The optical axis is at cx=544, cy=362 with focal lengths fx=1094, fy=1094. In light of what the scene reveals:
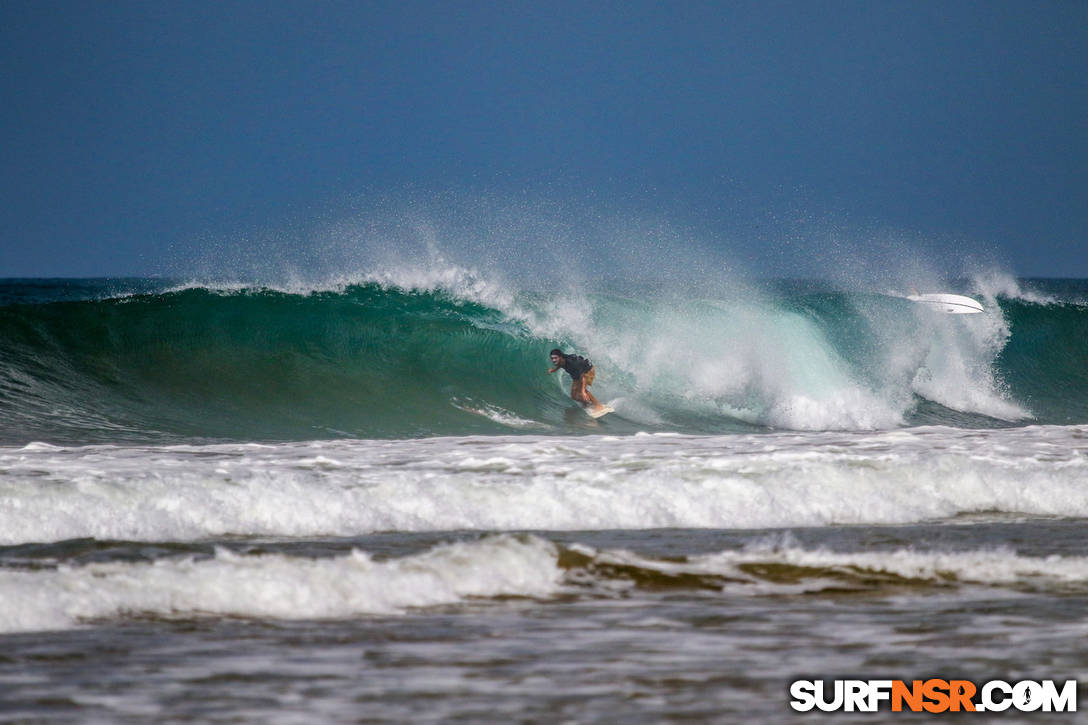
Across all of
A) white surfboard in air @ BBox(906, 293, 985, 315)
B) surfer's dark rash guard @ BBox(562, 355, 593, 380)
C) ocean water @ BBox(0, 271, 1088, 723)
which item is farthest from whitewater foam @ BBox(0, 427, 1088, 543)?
white surfboard in air @ BBox(906, 293, 985, 315)

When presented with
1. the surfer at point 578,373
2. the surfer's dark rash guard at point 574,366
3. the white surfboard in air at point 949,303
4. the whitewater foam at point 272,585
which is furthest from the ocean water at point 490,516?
the white surfboard in air at point 949,303

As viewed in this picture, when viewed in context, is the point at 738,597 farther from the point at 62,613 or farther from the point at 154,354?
the point at 154,354

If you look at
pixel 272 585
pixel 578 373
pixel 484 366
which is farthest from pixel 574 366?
pixel 272 585

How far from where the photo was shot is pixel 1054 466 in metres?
7.88

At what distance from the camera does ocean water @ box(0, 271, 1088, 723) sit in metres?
3.30

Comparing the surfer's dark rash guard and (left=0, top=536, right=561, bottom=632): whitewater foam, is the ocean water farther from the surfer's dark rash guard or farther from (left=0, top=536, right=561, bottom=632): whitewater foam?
the surfer's dark rash guard

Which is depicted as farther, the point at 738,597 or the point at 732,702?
the point at 738,597

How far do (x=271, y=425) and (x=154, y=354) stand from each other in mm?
3165

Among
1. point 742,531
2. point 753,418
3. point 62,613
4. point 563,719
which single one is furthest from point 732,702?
point 753,418

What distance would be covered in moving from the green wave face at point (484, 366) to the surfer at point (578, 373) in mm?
234

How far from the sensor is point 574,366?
44.2 ft

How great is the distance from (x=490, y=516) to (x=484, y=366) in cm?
→ 768

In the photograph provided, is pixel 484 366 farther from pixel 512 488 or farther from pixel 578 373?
pixel 512 488

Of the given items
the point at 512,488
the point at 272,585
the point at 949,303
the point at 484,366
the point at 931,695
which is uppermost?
the point at 949,303
